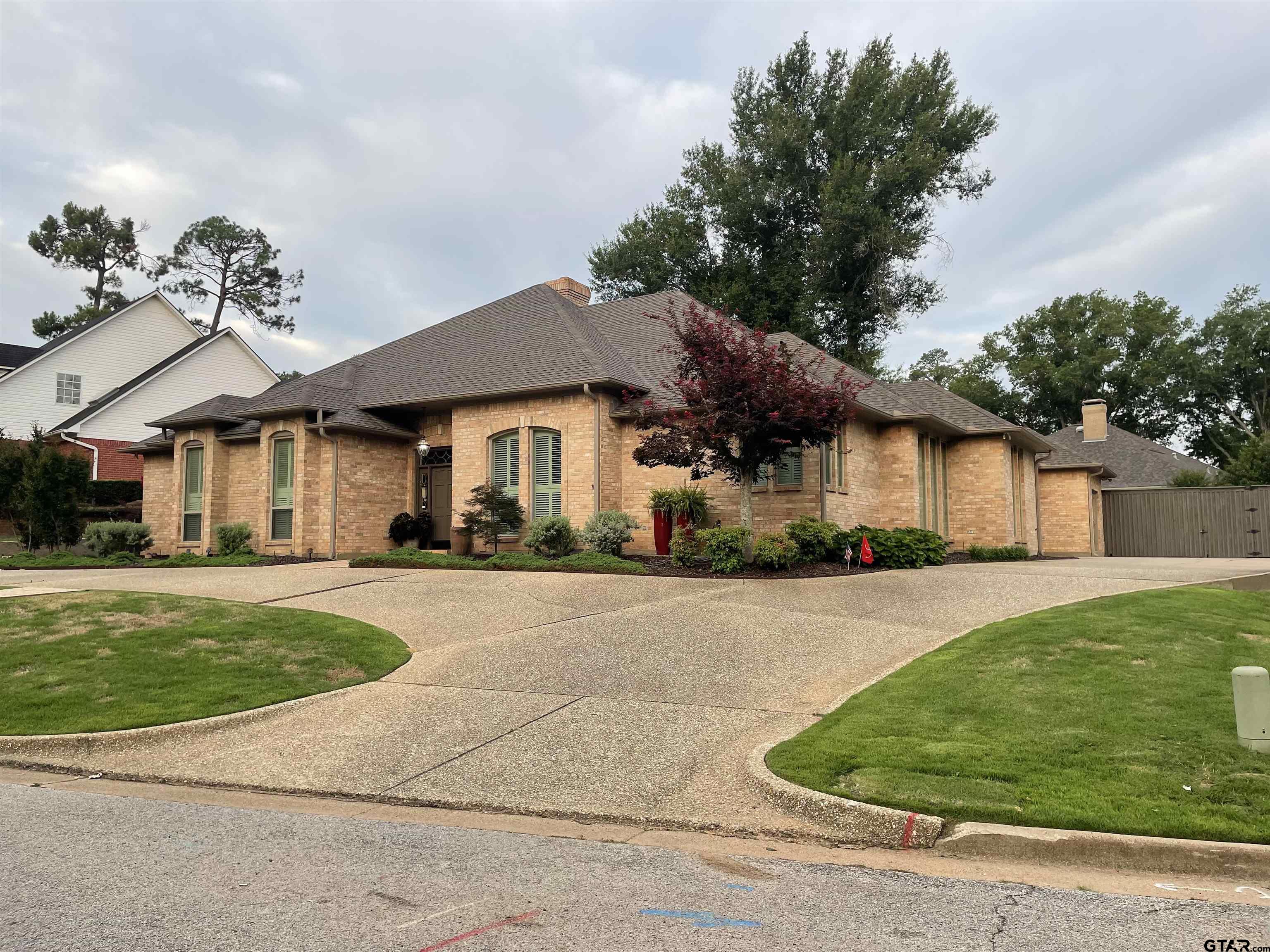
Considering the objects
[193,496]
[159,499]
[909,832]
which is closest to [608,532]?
[193,496]

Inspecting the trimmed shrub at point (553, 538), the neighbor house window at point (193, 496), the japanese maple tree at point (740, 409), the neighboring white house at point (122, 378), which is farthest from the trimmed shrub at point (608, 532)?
the neighboring white house at point (122, 378)

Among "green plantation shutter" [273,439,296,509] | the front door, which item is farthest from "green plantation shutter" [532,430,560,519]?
"green plantation shutter" [273,439,296,509]

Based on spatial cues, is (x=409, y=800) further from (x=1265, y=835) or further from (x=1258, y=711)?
(x=1258, y=711)

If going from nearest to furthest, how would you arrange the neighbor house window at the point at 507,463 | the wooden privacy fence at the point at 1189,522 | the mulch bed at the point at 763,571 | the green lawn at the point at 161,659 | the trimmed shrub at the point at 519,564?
the green lawn at the point at 161,659, the mulch bed at the point at 763,571, the trimmed shrub at the point at 519,564, the neighbor house window at the point at 507,463, the wooden privacy fence at the point at 1189,522

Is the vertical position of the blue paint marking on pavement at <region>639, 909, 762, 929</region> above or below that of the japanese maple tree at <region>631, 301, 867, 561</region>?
below

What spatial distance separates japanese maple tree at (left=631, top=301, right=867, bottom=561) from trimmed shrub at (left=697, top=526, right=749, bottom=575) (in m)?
0.52

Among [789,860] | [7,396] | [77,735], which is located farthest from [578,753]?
[7,396]

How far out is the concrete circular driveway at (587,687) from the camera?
6.24 m

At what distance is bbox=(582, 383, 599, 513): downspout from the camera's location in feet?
62.1

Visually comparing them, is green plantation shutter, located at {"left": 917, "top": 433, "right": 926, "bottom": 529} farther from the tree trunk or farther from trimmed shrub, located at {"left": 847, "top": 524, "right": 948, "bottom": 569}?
Result: the tree trunk

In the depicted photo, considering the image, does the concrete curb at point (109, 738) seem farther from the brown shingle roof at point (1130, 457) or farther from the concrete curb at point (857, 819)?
the brown shingle roof at point (1130, 457)

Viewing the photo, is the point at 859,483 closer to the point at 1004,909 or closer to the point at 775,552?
the point at 775,552

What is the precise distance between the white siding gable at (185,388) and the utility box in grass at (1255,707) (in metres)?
36.0

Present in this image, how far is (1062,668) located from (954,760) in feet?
8.84
